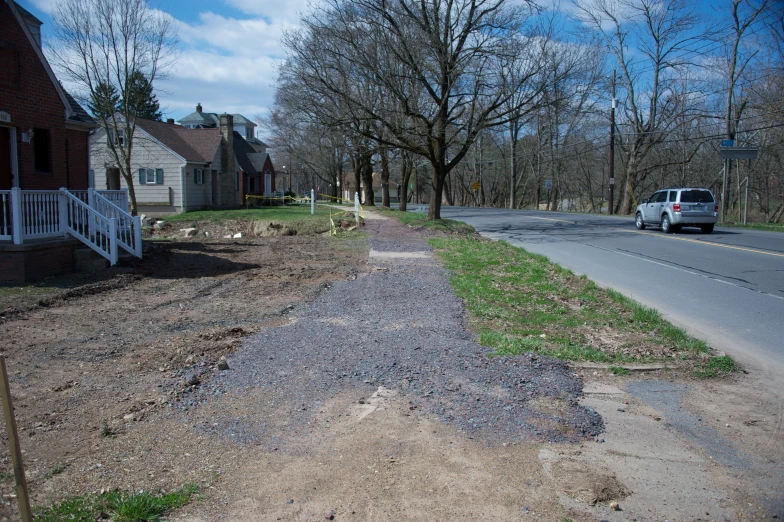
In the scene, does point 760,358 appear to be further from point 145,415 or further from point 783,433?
point 145,415

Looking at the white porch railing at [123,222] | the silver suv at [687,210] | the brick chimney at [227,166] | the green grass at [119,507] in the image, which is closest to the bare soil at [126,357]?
the green grass at [119,507]

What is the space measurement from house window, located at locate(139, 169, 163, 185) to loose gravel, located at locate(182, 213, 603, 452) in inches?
1159

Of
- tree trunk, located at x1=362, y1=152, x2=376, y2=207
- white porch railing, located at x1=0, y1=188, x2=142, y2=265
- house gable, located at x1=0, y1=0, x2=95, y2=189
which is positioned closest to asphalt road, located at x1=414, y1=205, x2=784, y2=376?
white porch railing, located at x1=0, y1=188, x2=142, y2=265

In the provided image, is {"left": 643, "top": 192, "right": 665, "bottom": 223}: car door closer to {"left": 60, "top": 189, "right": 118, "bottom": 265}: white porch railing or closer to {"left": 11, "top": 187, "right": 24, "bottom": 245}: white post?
{"left": 60, "top": 189, "right": 118, "bottom": 265}: white porch railing

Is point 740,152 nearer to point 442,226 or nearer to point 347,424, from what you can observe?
point 442,226

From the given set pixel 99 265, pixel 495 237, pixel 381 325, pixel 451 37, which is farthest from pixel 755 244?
pixel 99 265

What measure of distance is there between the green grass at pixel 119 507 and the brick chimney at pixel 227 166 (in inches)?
1493

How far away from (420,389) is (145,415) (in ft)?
7.96

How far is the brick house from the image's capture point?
1175 cm

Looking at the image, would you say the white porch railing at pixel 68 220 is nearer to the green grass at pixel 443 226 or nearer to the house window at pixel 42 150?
the house window at pixel 42 150

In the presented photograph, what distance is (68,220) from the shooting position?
44.6 ft

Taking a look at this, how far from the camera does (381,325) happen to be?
8.05m

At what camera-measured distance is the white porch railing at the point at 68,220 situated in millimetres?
11797

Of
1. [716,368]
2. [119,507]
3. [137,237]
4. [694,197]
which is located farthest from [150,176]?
[119,507]
